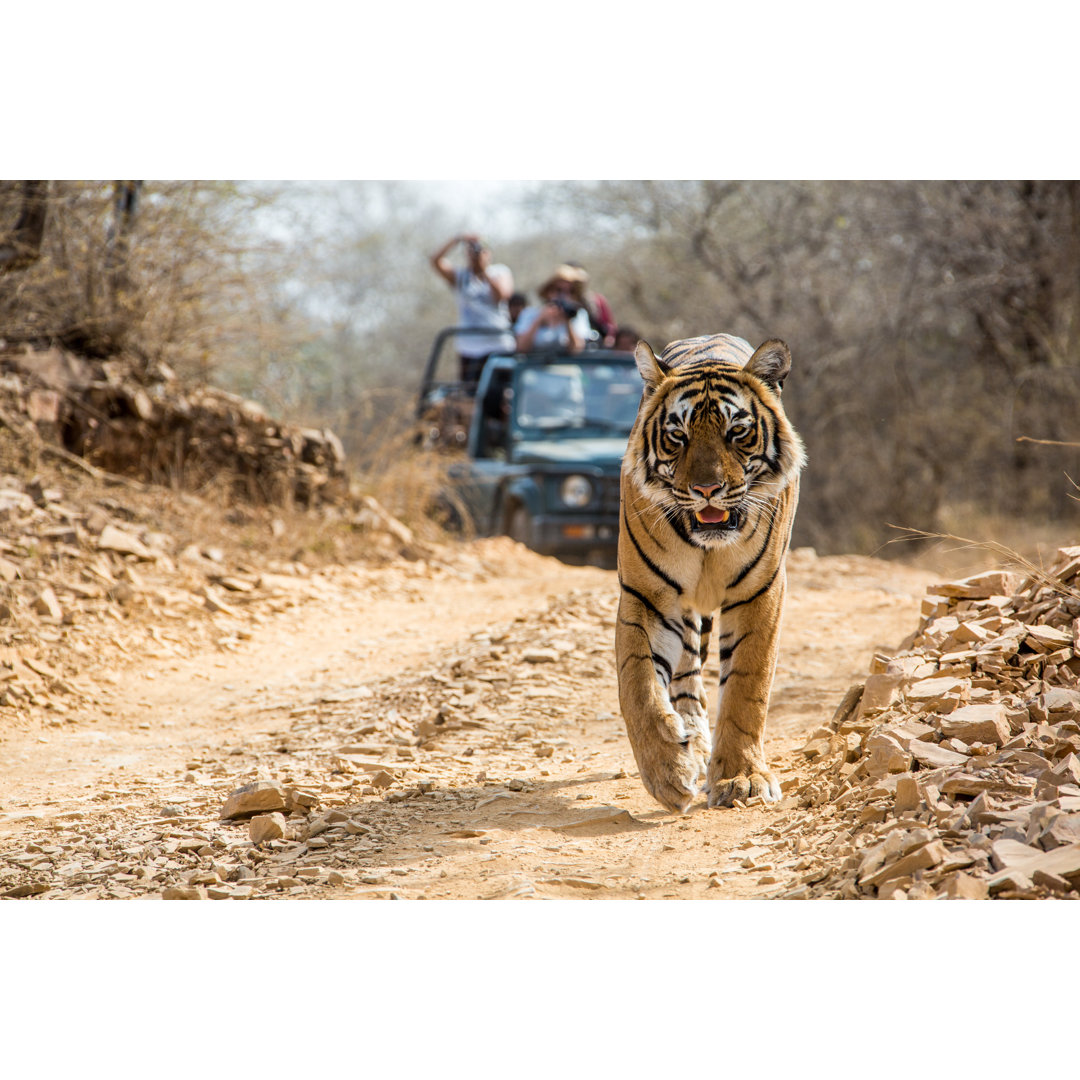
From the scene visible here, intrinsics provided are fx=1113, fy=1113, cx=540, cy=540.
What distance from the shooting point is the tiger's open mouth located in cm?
365

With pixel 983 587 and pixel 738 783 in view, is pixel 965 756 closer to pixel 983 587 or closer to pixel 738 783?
pixel 738 783

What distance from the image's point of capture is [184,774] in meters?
4.42

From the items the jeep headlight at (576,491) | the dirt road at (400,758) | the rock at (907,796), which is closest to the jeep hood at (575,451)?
the jeep headlight at (576,491)

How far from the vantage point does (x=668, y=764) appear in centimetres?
348

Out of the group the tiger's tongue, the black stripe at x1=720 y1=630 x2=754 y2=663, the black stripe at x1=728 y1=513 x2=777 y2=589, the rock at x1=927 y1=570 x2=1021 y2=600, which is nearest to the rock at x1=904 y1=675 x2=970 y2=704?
the black stripe at x1=720 y1=630 x2=754 y2=663

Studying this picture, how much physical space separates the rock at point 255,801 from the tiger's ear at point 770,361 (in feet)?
7.07

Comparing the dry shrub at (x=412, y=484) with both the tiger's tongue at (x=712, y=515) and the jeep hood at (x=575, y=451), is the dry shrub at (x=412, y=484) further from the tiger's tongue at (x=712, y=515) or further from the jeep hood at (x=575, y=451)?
the tiger's tongue at (x=712, y=515)

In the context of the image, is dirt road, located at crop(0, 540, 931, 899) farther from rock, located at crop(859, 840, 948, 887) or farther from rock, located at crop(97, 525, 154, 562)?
rock, located at crop(97, 525, 154, 562)

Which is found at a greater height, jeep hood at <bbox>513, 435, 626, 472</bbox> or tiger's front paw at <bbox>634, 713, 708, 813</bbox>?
jeep hood at <bbox>513, 435, 626, 472</bbox>

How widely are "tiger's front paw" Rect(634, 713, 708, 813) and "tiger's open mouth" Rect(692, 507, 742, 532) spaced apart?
0.63 m

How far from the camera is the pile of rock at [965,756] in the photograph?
105 inches

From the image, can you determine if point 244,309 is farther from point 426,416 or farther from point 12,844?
point 12,844

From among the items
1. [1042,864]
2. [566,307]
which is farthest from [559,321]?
[1042,864]

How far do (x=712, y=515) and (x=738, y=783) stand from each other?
2.87 ft
